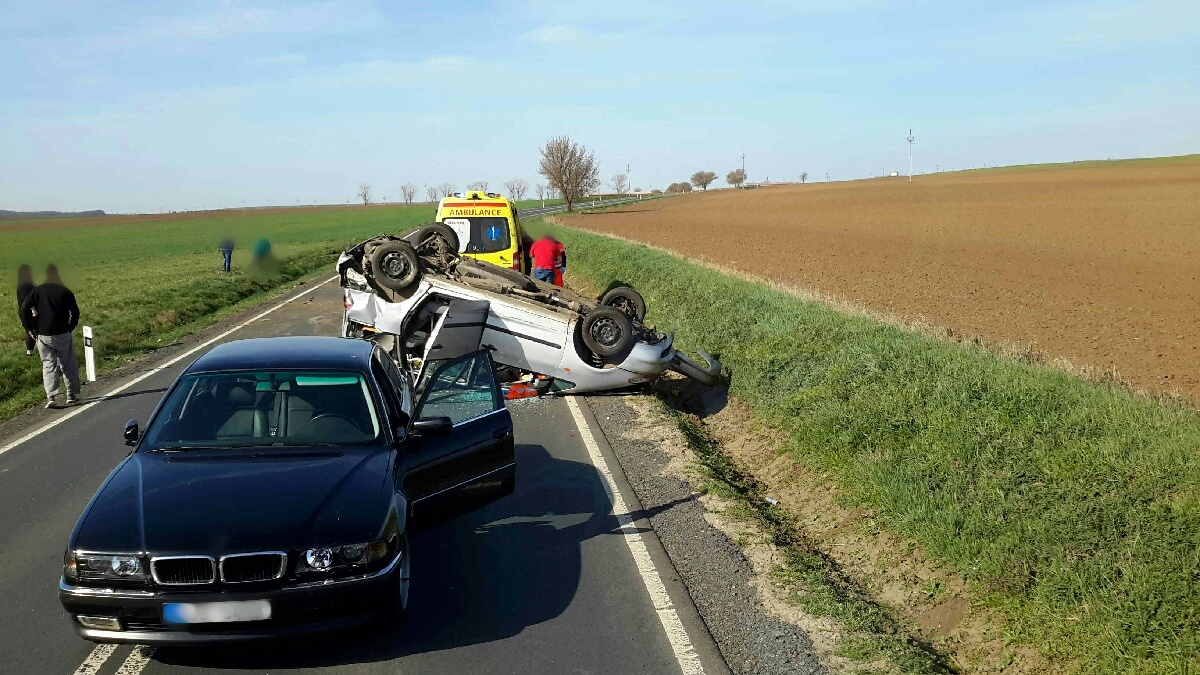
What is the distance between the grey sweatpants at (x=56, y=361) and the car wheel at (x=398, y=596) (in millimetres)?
8262

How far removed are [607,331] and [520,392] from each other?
138 centimetres

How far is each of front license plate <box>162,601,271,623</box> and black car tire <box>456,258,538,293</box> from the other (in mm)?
7868

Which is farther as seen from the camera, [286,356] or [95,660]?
[286,356]

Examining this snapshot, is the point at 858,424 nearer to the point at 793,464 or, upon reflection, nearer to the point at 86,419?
the point at 793,464

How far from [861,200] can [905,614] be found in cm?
7834

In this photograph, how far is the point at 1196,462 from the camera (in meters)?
5.81

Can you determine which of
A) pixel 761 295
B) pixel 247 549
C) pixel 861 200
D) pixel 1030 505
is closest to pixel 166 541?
pixel 247 549

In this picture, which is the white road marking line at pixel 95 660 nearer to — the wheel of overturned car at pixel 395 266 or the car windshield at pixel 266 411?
the car windshield at pixel 266 411

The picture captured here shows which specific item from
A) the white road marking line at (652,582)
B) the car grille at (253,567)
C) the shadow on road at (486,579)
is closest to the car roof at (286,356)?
the shadow on road at (486,579)

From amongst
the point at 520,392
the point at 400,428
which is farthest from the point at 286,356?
the point at 520,392

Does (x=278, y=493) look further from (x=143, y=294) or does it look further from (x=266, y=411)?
(x=143, y=294)

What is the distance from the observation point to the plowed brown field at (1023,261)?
16.1 meters

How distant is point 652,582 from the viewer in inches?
228

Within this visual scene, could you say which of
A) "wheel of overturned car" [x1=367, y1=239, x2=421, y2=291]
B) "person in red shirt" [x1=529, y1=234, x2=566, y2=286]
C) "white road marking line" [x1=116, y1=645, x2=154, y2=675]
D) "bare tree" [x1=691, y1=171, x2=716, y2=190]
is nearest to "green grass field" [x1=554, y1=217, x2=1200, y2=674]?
"wheel of overturned car" [x1=367, y1=239, x2=421, y2=291]
